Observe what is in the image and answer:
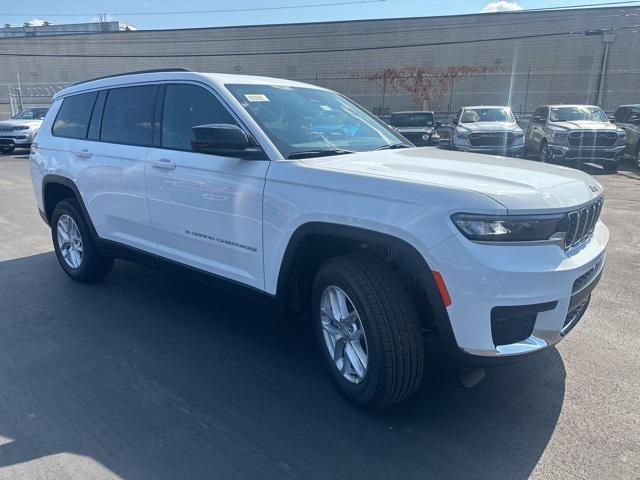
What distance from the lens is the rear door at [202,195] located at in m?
3.37

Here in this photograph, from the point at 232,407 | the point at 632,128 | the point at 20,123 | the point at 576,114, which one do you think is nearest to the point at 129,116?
the point at 232,407

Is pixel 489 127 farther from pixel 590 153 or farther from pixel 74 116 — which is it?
pixel 74 116

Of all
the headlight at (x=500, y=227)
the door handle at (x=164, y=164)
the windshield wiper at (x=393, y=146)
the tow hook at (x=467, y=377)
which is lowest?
the tow hook at (x=467, y=377)

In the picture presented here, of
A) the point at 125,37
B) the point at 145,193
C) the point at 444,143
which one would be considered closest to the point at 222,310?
the point at 145,193

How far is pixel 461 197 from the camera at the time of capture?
97.0 inches

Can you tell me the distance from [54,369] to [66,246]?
2.19 meters

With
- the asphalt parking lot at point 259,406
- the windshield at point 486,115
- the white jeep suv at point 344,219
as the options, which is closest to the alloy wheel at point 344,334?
the white jeep suv at point 344,219

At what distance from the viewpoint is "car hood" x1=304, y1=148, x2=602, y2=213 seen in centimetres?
254

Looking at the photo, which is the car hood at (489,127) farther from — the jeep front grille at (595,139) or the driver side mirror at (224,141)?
the driver side mirror at (224,141)

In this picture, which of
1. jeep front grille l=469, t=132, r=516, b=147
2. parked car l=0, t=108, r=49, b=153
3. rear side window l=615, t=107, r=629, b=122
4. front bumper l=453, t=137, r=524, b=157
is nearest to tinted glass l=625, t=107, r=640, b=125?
rear side window l=615, t=107, r=629, b=122

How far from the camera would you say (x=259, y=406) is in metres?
3.09

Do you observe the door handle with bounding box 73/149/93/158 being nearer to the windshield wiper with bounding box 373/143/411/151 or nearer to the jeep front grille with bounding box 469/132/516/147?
the windshield wiper with bounding box 373/143/411/151

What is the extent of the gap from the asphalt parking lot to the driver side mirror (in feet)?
4.81

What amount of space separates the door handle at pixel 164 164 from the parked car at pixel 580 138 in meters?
13.1
